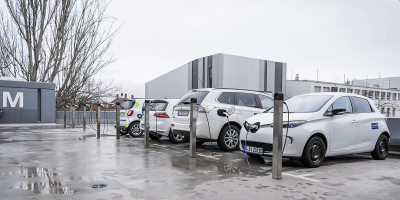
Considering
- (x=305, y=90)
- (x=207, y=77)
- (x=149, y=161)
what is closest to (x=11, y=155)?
(x=149, y=161)

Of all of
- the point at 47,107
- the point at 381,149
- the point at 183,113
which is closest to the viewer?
the point at 381,149

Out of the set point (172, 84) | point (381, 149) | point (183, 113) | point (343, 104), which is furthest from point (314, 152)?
point (172, 84)

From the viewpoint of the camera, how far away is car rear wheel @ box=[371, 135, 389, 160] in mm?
7363

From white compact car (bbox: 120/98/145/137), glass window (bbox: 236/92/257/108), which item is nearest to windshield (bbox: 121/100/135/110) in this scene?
white compact car (bbox: 120/98/145/137)

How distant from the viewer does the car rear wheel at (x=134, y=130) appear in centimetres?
1254

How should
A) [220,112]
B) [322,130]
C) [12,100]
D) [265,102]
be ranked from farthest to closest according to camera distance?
[12,100], [265,102], [220,112], [322,130]

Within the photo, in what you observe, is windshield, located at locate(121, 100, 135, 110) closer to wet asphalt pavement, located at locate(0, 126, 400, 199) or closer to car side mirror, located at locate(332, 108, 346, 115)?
wet asphalt pavement, located at locate(0, 126, 400, 199)

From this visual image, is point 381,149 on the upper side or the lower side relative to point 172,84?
lower

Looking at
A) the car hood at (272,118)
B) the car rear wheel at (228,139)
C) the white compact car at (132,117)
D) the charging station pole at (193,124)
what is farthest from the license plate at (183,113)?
the white compact car at (132,117)

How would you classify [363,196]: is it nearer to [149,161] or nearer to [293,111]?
[293,111]

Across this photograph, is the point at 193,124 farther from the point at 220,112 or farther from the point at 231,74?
the point at 231,74

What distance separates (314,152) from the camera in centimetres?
620

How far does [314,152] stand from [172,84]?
57511mm

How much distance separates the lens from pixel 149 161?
6734 millimetres
